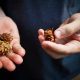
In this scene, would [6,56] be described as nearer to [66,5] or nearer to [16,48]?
[16,48]

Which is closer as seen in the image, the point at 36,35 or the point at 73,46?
the point at 73,46

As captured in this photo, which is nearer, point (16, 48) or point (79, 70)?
point (16, 48)

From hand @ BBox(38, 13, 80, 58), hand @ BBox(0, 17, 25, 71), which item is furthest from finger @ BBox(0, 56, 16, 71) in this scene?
hand @ BBox(38, 13, 80, 58)

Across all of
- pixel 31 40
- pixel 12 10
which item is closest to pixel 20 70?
pixel 31 40

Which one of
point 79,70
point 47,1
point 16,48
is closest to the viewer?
point 16,48

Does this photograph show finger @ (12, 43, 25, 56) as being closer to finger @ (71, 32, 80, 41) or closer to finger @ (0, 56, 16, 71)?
finger @ (0, 56, 16, 71)

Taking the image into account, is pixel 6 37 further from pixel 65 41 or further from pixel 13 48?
pixel 65 41

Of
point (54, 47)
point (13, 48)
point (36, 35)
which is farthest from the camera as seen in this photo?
point (36, 35)

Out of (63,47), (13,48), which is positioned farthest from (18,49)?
(63,47)
